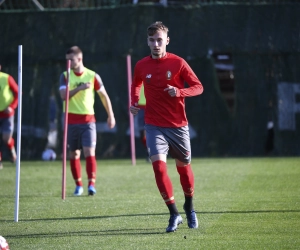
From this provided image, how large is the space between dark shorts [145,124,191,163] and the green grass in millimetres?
761

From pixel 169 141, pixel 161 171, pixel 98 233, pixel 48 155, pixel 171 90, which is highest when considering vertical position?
pixel 171 90

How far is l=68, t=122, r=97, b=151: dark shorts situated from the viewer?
1106 cm

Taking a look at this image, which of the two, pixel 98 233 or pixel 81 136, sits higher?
pixel 81 136

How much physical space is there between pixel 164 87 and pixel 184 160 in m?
0.78

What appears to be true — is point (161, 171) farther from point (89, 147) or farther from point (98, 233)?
point (89, 147)

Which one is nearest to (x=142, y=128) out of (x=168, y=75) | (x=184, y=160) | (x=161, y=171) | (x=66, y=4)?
(x=66, y=4)

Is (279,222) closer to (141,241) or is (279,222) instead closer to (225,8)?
(141,241)

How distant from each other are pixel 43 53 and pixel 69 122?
25.9 ft

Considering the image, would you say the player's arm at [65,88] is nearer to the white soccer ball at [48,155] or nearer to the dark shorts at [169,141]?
the dark shorts at [169,141]

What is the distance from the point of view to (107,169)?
50.1 ft

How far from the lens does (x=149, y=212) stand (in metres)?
8.82

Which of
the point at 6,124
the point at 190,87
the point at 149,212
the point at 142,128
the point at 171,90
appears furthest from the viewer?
the point at 142,128

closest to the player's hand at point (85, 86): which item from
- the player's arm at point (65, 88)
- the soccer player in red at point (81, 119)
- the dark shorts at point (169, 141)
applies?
the player's arm at point (65, 88)

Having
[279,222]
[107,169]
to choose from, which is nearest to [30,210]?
[279,222]
